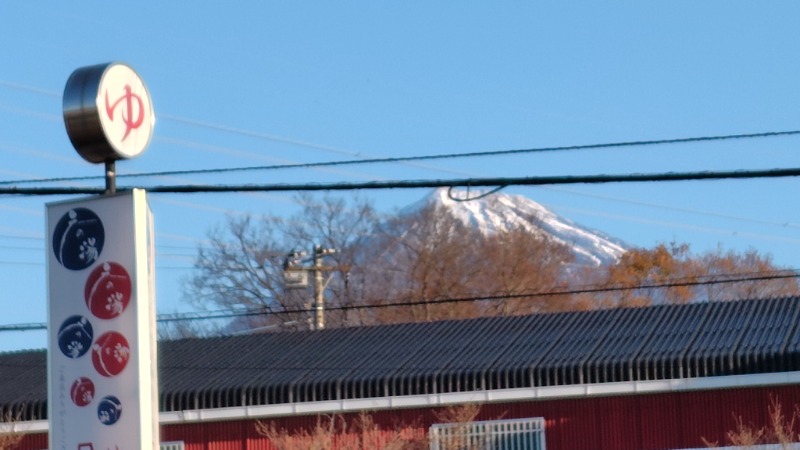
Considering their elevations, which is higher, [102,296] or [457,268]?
[457,268]

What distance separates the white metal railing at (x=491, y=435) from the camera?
83.0 ft

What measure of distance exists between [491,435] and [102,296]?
18003mm

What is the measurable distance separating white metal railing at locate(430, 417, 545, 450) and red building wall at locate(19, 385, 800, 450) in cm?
15

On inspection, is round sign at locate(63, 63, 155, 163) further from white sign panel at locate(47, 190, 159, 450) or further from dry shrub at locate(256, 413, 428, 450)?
dry shrub at locate(256, 413, 428, 450)

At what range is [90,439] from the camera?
7949 millimetres

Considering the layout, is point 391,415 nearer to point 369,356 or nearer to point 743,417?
point 369,356

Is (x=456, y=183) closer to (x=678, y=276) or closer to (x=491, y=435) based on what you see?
(x=491, y=435)

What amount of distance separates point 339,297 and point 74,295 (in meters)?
56.7

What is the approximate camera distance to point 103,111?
323 inches

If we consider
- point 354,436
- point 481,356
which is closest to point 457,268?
point 481,356

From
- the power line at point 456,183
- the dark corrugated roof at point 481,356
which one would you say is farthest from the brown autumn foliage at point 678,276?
the power line at point 456,183

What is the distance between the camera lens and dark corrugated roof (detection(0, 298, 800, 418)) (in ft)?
81.2

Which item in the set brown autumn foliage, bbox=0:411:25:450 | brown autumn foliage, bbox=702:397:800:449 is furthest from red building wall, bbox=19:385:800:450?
brown autumn foliage, bbox=0:411:25:450

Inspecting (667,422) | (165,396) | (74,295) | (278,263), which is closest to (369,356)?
(165,396)
